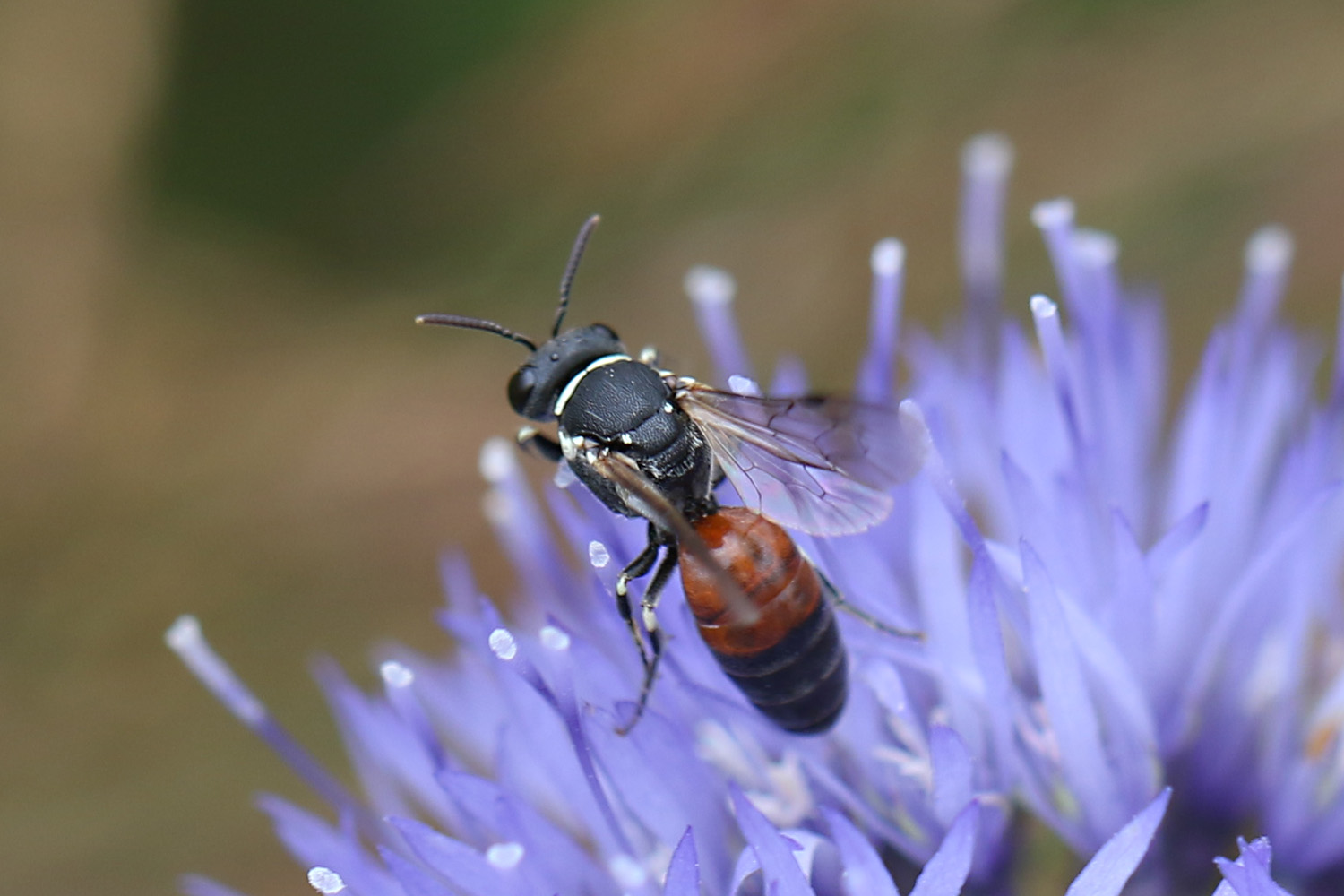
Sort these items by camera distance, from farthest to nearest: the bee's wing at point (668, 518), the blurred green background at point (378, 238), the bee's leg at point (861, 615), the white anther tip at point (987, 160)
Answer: the blurred green background at point (378, 238)
the white anther tip at point (987, 160)
the bee's leg at point (861, 615)
the bee's wing at point (668, 518)

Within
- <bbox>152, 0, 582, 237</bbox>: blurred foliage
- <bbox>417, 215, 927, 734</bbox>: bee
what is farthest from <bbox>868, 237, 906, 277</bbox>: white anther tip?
<bbox>152, 0, 582, 237</bbox>: blurred foliage

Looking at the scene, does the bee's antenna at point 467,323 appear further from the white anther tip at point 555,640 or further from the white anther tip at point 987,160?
the white anther tip at point 987,160

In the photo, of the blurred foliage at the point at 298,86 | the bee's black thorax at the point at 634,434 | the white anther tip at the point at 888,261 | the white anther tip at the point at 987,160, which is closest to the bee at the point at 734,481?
the bee's black thorax at the point at 634,434

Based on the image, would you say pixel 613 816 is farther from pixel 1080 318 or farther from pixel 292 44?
pixel 292 44

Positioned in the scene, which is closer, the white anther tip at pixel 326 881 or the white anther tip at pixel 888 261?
the white anther tip at pixel 326 881

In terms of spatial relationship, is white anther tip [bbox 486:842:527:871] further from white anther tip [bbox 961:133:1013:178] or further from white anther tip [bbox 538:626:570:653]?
white anther tip [bbox 961:133:1013:178]

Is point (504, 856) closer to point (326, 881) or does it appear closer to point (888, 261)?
point (326, 881)

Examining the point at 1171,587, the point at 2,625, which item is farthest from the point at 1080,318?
the point at 2,625
